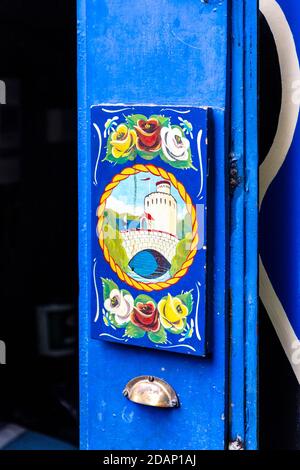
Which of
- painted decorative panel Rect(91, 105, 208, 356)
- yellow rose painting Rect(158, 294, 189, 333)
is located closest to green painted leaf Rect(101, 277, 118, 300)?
painted decorative panel Rect(91, 105, 208, 356)

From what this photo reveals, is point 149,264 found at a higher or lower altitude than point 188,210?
lower

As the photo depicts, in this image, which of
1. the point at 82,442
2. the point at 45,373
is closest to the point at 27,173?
the point at 45,373

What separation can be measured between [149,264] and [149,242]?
2.3 inches

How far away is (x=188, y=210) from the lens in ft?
6.35

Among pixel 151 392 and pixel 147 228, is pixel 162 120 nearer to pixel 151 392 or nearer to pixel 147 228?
pixel 147 228

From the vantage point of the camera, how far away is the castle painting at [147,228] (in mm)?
1953

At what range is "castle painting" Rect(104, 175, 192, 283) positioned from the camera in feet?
6.41

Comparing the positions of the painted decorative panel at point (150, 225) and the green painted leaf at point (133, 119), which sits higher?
the green painted leaf at point (133, 119)

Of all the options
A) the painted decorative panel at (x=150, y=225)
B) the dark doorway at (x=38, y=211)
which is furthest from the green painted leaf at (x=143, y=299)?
the dark doorway at (x=38, y=211)

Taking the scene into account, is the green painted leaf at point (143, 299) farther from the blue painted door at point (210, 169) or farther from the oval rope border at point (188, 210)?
the blue painted door at point (210, 169)

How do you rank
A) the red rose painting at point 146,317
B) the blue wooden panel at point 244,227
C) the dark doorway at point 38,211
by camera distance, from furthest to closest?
the dark doorway at point 38,211, the red rose painting at point 146,317, the blue wooden panel at point 244,227

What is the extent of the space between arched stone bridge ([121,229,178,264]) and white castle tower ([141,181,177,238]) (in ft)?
0.05

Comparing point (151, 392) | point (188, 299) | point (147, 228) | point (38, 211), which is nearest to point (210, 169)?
point (147, 228)

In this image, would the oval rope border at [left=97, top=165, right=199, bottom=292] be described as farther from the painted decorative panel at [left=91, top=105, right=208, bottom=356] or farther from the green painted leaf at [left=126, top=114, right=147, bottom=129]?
the green painted leaf at [left=126, top=114, right=147, bottom=129]
